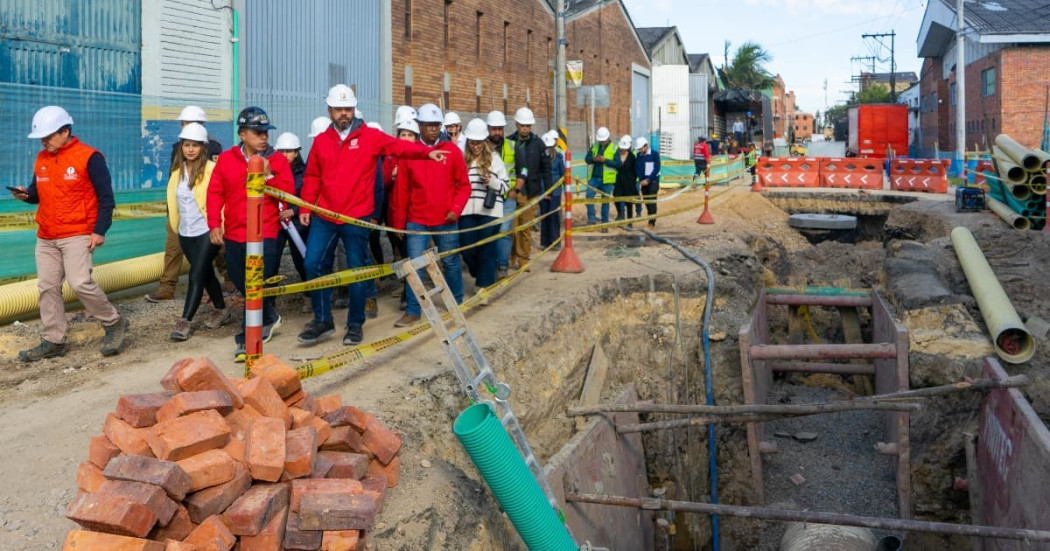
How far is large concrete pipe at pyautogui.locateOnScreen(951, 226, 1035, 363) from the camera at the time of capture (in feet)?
26.1

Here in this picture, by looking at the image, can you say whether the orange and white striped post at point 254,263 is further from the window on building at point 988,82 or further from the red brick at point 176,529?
the window on building at point 988,82

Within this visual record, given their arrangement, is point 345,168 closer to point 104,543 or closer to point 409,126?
point 409,126

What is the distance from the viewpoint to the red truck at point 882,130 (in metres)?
37.0

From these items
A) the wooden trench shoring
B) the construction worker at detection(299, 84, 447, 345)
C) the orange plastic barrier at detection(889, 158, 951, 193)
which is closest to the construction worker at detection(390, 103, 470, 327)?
the construction worker at detection(299, 84, 447, 345)

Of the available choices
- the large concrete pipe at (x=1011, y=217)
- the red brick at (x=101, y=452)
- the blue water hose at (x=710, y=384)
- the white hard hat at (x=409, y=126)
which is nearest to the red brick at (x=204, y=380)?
the red brick at (x=101, y=452)

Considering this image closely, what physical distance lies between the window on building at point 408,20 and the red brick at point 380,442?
15.9m

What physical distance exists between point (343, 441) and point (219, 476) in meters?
0.71

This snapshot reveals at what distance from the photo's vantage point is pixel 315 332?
22.6ft

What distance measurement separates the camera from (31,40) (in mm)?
10125

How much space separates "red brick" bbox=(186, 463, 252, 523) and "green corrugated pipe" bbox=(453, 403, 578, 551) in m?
1.05

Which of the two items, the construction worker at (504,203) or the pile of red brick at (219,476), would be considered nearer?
the pile of red brick at (219,476)

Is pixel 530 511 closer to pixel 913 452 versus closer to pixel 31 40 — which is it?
pixel 913 452

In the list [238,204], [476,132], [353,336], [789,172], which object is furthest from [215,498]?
[789,172]

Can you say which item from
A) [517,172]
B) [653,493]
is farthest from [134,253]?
[653,493]
